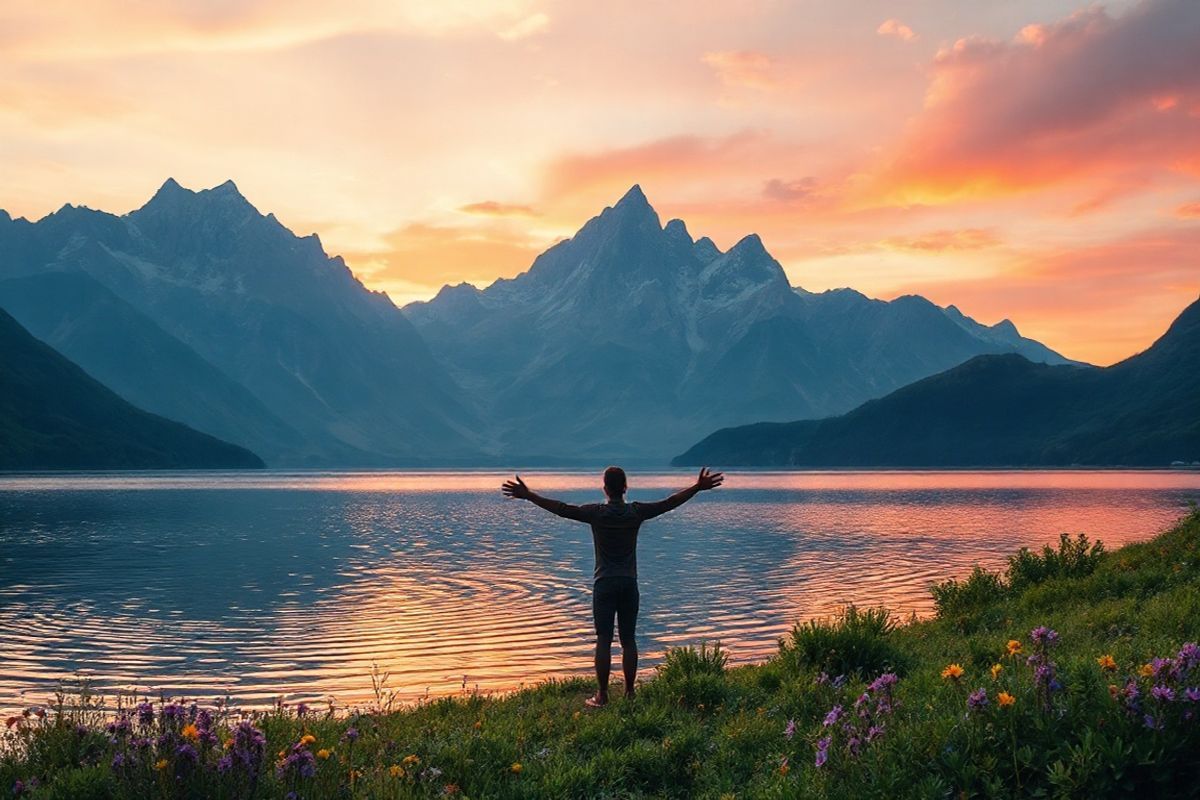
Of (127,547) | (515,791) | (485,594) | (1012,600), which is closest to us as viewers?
(515,791)

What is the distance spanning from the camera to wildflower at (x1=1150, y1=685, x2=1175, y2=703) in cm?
866

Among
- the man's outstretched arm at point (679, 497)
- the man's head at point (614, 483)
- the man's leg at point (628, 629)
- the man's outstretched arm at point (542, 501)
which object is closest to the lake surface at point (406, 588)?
the man's leg at point (628, 629)

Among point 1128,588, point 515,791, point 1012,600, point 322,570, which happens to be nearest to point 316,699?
point 515,791

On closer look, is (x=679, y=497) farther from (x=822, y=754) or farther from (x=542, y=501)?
(x=822, y=754)

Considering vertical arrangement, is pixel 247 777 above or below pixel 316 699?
above

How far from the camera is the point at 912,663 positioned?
635 inches

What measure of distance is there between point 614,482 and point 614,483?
0.10ft

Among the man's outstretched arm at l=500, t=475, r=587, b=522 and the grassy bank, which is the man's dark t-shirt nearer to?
the man's outstretched arm at l=500, t=475, r=587, b=522

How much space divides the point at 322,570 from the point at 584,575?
14.8 meters

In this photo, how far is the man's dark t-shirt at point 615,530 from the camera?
15.0 meters

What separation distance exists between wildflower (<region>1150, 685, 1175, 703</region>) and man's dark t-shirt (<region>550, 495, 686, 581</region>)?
23.8 ft

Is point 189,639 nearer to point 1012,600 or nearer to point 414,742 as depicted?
point 414,742

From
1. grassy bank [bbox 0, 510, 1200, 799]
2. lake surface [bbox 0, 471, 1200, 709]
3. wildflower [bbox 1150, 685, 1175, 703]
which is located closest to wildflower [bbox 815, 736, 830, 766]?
grassy bank [bbox 0, 510, 1200, 799]

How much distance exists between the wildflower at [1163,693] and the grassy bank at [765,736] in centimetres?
3
